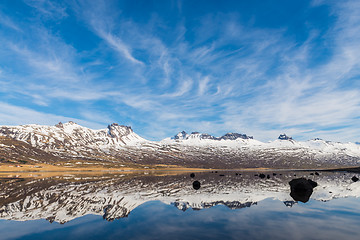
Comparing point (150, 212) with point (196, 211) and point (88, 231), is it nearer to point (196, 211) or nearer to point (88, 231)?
point (196, 211)

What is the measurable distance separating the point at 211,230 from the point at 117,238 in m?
7.19

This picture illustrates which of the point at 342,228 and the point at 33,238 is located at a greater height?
the point at 342,228

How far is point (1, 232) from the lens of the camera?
1794 cm

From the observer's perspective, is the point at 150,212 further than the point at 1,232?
Yes

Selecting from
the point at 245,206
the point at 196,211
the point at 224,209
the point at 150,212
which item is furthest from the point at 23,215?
the point at 245,206

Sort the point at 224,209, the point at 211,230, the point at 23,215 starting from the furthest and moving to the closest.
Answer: the point at 224,209
the point at 23,215
the point at 211,230

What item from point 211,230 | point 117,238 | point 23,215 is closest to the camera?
point 117,238

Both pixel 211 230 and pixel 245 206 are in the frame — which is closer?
pixel 211 230

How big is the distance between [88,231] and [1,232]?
710 centimetres

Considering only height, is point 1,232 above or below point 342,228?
Result: below

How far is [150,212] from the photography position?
24.7 meters

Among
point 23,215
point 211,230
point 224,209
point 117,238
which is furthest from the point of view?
point 224,209

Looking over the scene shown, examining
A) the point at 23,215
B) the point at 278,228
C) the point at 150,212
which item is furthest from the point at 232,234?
the point at 23,215

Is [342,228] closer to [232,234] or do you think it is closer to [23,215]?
[232,234]
